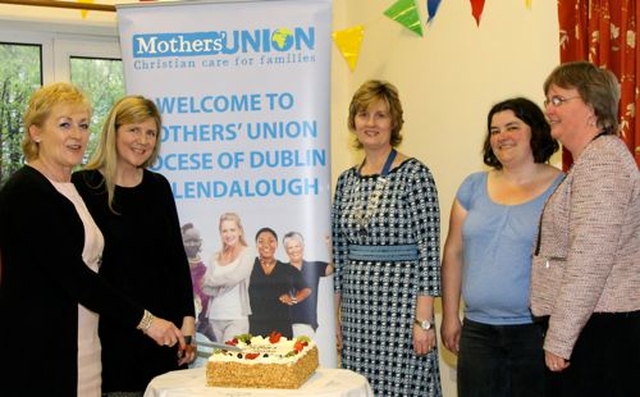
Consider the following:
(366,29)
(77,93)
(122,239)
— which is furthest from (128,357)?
(366,29)

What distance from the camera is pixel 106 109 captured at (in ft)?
15.1

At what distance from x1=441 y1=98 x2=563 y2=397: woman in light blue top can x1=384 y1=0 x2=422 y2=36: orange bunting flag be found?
1.51m

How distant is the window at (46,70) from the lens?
4359 mm

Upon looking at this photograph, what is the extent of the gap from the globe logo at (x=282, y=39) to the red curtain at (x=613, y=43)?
1.02 metres

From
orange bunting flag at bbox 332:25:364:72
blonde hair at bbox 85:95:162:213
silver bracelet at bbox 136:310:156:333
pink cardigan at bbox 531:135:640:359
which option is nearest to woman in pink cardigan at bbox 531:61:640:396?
pink cardigan at bbox 531:135:640:359

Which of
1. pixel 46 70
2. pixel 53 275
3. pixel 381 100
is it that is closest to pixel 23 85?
pixel 46 70

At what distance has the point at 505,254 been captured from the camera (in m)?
2.73

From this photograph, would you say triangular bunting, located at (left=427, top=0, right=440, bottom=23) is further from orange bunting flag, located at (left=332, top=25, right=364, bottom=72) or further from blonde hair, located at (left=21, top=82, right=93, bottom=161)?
blonde hair, located at (left=21, top=82, right=93, bottom=161)

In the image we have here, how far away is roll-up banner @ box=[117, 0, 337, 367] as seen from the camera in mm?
3211

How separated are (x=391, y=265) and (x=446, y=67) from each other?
1.43 meters

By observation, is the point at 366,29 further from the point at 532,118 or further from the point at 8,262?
the point at 8,262

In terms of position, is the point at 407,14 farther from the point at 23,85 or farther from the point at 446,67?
the point at 23,85

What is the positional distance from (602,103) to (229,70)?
1503mm

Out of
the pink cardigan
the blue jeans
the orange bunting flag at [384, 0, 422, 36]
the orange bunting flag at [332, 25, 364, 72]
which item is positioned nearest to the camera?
the pink cardigan
